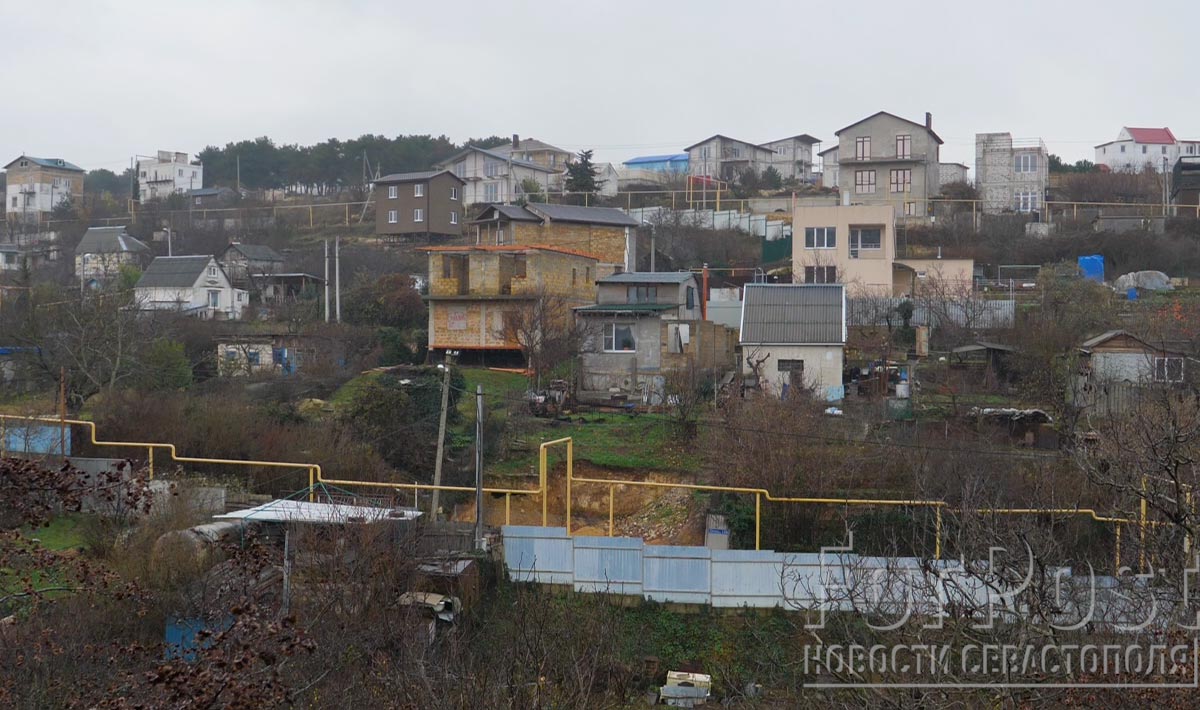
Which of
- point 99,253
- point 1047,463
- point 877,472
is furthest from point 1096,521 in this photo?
point 99,253

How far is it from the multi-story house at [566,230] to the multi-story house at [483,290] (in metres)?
3.47

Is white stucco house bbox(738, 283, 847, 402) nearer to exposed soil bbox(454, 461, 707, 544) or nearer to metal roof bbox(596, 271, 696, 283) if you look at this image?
metal roof bbox(596, 271, 696, 283)

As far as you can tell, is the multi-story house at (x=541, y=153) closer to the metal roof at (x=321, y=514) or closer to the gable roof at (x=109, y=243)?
the gable roof at (x=109, y=243)

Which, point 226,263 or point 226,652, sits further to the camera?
point 226,263

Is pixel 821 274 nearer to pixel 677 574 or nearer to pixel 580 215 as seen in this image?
pixel 580 215

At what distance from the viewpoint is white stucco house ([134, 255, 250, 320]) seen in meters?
34.6

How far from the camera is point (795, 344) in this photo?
2330cm

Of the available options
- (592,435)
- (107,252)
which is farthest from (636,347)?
(107,252)

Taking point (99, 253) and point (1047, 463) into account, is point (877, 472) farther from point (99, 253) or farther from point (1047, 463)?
point (99, 253)

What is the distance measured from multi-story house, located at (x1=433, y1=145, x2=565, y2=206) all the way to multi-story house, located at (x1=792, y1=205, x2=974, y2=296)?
2060 cm

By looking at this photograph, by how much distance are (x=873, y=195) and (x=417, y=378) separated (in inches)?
1012

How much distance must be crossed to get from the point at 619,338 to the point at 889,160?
21274mm

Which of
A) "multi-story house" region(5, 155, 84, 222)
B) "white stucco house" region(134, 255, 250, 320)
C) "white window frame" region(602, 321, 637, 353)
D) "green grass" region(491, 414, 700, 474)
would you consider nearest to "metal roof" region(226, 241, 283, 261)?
"white stucco house" region(134, 255, 250, 320)

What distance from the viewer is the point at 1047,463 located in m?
16.7
